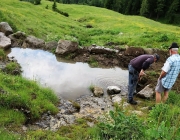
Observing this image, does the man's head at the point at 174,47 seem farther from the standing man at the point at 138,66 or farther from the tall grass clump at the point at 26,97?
the tall grass clump at the point at 26,97

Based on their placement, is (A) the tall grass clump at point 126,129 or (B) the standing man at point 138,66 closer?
(A) the tall grass clump at point 126,129

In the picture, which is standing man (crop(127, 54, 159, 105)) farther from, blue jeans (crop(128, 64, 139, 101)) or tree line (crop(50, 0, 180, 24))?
tree line (crop(50, 0, 180, 24))

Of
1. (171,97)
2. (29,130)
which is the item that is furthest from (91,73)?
(29,130)

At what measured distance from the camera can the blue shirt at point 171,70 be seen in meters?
8.73

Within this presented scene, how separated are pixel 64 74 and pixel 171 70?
651 cm

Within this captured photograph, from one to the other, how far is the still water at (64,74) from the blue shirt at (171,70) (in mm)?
3559

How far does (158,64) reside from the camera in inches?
640

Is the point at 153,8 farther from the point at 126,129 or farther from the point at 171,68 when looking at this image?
the point at 126,129

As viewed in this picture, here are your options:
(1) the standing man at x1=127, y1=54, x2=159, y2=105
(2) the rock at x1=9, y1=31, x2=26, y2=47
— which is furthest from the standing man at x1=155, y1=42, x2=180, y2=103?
(2) the rock at x1=9, y1=31, x2=26, y2=47

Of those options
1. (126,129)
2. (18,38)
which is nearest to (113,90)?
(126,129)

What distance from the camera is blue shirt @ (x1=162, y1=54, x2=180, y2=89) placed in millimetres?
8734

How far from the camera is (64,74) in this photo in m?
13.4

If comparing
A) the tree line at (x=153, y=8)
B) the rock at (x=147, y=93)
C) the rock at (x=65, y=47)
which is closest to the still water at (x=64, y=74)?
the rock at (x=65, y=47)

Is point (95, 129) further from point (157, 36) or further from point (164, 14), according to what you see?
point (164, 14)
